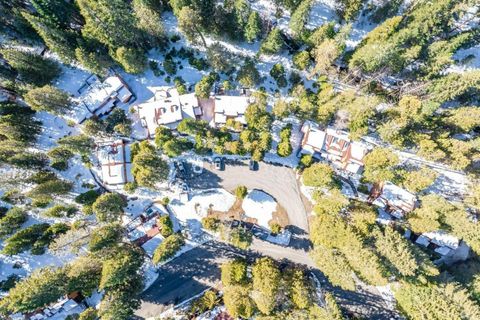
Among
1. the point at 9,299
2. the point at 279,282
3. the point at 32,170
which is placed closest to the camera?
the point at 9,299

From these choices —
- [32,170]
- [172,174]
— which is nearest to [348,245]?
[172,174]

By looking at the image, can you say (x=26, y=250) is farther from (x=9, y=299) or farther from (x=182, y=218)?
(x=182, y=218)

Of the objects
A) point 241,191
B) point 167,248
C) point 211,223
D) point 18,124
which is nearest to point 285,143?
point 241,191

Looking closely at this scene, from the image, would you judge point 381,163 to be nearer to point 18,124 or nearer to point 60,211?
point 60,211

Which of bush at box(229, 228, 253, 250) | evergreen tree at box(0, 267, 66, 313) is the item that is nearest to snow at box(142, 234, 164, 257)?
evergreen tree at box(0, 267, 66, 313)

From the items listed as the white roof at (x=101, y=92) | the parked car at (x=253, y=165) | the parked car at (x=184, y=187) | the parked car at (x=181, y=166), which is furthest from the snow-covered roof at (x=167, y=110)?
the parked car at (x=253, y=165)

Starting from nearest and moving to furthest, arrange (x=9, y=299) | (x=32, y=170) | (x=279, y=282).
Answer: (x=9, y=299) → (x=279, y=282) → (x=32, y=170)

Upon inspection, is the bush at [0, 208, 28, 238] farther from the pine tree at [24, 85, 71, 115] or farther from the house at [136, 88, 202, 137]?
the house at [136, 88, 202, 137]
